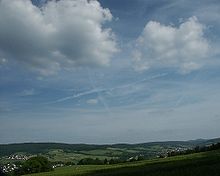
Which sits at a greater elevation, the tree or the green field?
the tree

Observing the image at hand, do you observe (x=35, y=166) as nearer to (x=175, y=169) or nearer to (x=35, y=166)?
(x=35, y=166)

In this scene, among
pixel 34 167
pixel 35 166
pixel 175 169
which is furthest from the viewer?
pixel 35 166

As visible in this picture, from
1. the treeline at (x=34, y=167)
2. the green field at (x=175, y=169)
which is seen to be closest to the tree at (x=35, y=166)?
the treeline at (x=34, y=167)

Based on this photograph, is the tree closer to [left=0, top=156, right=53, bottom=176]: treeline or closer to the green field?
[left=0, top=156, right=53, bottom=176]: treeline

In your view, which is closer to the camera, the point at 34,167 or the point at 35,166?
the point at 34,167

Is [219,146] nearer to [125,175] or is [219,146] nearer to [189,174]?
[125,175]

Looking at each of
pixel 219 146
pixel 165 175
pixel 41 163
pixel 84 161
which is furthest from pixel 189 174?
pixel 84 161

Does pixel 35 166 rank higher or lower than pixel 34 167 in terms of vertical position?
higher

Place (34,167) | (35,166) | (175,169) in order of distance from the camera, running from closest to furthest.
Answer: (175,169), (34,167), (35,166)

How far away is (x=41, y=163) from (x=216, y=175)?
109 m

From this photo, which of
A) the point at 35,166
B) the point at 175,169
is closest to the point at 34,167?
the point at 35,166

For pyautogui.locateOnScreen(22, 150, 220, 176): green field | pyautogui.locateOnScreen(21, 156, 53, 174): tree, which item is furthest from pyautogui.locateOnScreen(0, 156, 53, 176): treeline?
pyautogui.locateOnScreen(22, 150, 220, 176): green field

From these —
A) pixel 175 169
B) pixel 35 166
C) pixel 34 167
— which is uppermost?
pixel 35 166

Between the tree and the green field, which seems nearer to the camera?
the green field
